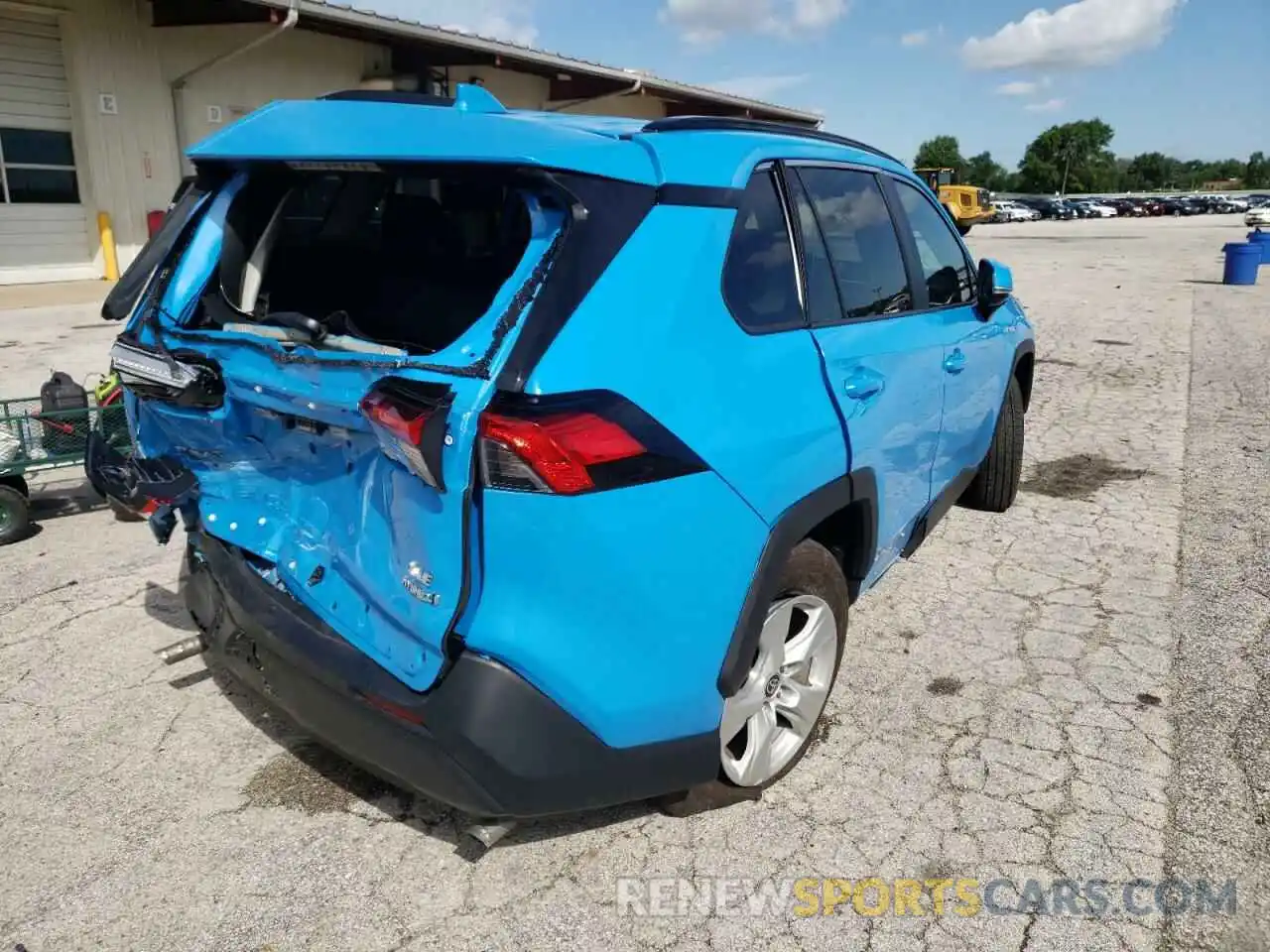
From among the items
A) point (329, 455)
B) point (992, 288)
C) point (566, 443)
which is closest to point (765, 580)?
point (566, 443)

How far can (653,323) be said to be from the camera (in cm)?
214

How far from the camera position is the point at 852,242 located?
10.6 ft

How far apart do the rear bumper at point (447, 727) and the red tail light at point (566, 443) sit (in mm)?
432

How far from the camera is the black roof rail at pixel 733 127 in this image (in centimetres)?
260

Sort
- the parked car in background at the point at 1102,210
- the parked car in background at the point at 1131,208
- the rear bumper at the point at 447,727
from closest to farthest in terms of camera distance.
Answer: the rear bumper at the point at 447,727 < the parked car in background at the point at 1102,210 < the parked car in background at the point at 1131,208

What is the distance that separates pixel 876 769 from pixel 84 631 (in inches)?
124

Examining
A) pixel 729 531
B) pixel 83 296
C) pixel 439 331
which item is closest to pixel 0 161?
pixel 83 296

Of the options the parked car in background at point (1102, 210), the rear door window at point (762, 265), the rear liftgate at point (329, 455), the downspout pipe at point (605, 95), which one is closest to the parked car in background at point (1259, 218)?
the parked car in background at point (1102, 210)

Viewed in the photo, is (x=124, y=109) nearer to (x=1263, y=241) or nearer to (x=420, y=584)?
(x=420, y=584)

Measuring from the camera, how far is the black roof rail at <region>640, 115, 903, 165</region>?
2.60 metres

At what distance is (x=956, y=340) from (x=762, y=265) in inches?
58.2

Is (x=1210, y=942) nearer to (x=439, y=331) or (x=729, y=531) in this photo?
(x=729, y=531)

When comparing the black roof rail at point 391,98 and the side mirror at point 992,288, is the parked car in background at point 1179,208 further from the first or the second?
the black roof rail at point 391,98

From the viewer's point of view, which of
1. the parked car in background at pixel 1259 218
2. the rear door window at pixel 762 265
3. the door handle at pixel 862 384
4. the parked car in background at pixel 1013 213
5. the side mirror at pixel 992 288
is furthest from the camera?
the parked car in background at pixel 1013 213
